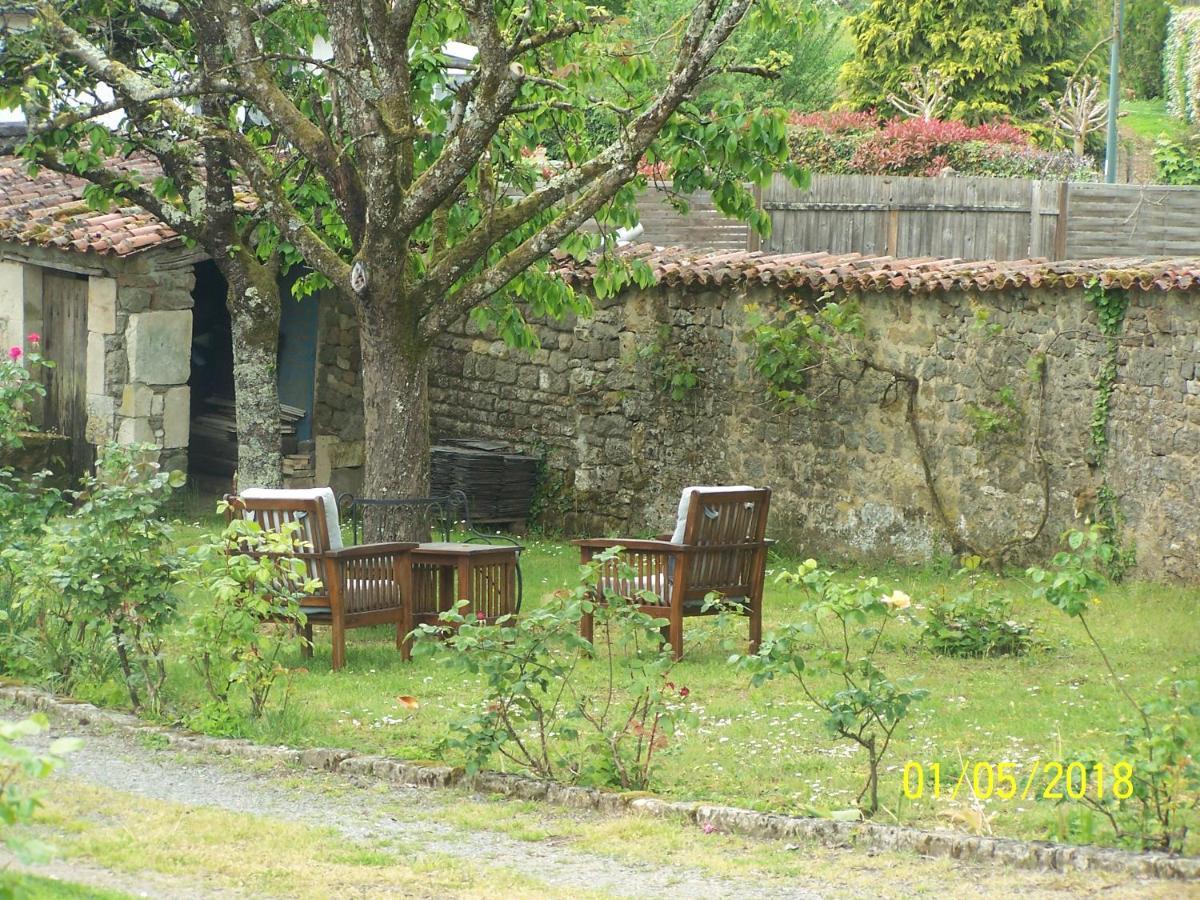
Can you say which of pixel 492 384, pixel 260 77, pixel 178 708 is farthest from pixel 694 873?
pixel 492 384

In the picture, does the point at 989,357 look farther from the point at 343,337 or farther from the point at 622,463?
the point at 343,337

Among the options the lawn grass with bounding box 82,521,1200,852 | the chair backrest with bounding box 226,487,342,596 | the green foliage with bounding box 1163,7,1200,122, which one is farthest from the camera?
the green foliage with bounding box 1163,7,1200,122

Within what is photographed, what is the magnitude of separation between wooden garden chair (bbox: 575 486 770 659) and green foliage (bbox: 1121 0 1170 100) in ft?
103

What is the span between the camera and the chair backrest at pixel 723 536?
8.59 m

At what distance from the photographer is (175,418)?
1403 centimetres

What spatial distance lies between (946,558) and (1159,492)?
169cm

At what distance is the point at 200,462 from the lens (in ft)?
51.9

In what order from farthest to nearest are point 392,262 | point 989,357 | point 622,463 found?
point 622,463 → point 989,357 → point 392,262

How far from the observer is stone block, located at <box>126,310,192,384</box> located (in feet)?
45.2

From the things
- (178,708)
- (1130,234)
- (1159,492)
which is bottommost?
(178,708)

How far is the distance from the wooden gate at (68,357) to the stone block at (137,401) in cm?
57

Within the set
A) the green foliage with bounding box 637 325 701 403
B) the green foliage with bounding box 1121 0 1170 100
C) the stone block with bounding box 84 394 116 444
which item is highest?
the green foliage with bounding box 1121 0 1170 100

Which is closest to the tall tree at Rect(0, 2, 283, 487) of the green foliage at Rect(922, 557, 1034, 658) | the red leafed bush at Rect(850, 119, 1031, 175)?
the green foliage at Rect(922, 557, 1034, 658)
